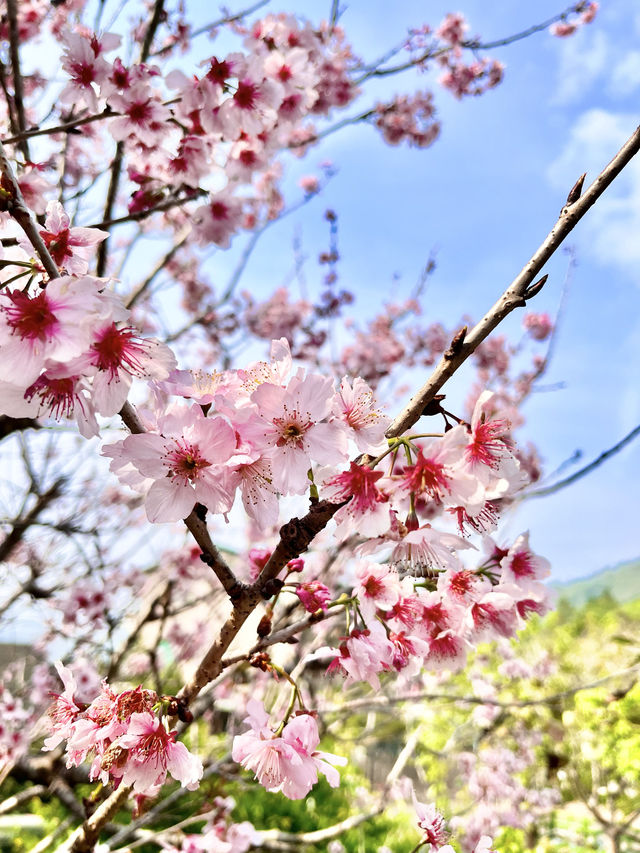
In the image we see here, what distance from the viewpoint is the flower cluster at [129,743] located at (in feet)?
3.52

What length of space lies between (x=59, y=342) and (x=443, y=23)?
6023 millimetres

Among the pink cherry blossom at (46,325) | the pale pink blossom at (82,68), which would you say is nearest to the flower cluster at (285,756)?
the pink cherry blossom at (46,325)

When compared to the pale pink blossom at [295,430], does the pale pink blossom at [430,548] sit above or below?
below

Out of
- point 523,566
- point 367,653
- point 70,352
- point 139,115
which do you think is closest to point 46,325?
point 70,352

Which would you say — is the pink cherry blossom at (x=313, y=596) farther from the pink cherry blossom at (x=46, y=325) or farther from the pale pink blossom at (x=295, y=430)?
→ the pink cherry blossom at (x=46, y=325)

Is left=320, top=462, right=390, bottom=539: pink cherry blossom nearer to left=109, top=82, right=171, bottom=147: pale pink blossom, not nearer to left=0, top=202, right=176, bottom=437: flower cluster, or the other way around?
left=0, top=202, right=176, bottom=437: flower cluster

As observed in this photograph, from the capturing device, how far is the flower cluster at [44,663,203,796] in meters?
1.07

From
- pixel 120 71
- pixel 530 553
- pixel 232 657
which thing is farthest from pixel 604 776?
pixel 120 71

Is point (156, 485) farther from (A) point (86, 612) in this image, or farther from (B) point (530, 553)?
(A) point (86, 612)

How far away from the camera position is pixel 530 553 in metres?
1.47

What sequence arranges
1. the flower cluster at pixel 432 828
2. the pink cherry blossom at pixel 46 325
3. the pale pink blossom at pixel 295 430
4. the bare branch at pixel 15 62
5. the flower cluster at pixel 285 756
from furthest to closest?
the bare branch at pixel 15 62, the flower cluster at pixel 432 828, the flower cluster at pixel 285 756, the pale pink blossom at pixel 295 430, the pink cherry blossom at pixel 46 325

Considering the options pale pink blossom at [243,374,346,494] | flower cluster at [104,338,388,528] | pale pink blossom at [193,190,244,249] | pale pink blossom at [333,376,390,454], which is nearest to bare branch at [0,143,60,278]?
flower cluster at [104,338,388,528]

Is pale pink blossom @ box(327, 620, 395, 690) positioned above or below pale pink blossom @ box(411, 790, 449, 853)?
above

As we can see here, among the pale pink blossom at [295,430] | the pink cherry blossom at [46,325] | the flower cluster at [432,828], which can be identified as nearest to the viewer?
the pink cherry blossom at [46,325]
